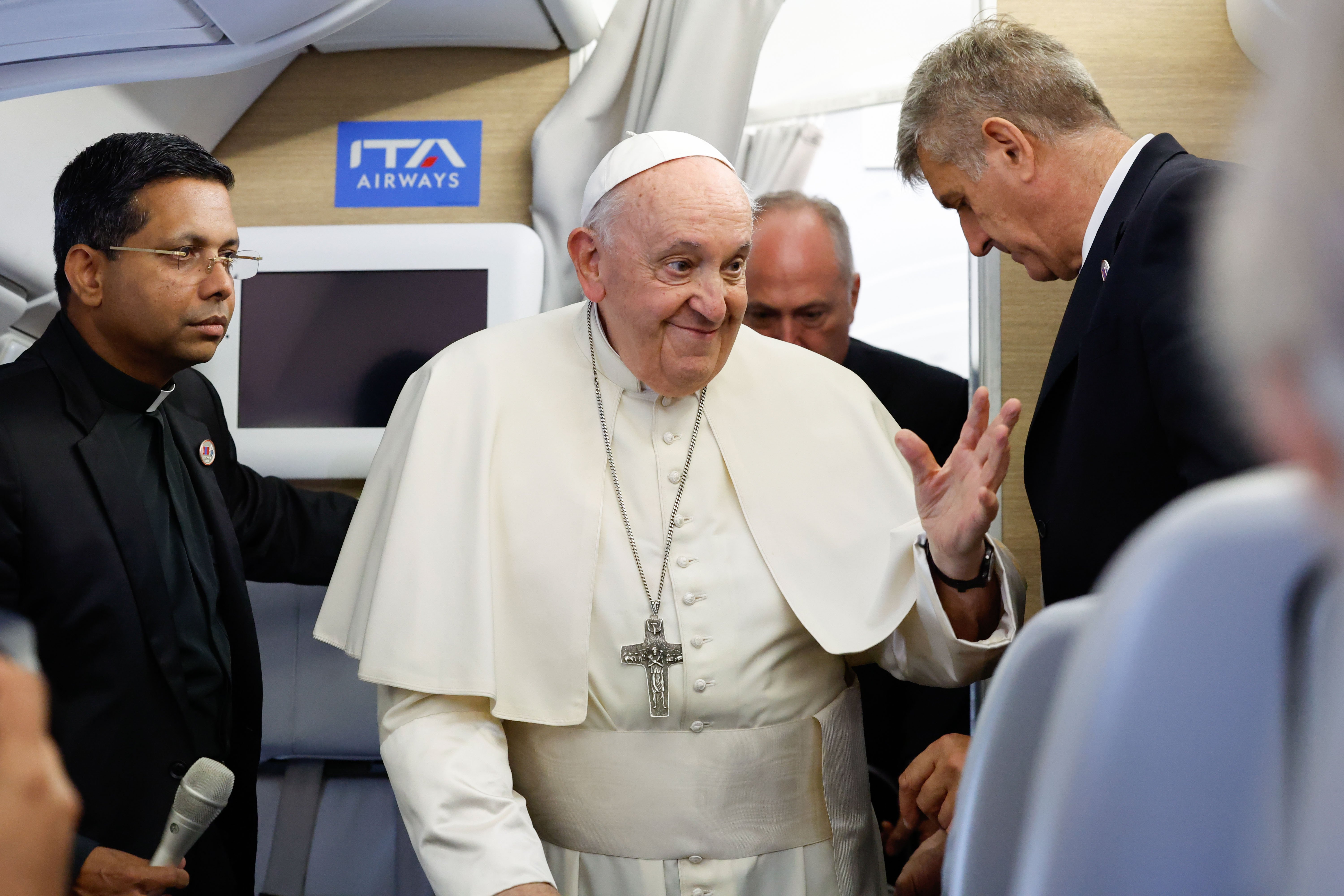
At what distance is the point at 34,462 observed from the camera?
2.29 metres

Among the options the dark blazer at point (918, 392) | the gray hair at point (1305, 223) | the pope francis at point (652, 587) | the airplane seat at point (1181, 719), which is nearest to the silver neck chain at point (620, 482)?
the pope francis at point (652, 587)

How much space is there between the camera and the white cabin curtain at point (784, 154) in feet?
16.0

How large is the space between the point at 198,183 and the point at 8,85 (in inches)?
15.9

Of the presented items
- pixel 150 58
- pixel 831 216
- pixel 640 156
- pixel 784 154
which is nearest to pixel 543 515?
pixel 640 156

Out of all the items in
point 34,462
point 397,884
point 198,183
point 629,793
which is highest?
point 198,183

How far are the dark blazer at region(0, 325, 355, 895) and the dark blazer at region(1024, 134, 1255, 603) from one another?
175 centimetres

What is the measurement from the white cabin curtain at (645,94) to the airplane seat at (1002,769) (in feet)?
8.50

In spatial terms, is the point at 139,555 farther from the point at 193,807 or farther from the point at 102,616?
the point at 193,807

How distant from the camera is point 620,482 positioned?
2213 millimetres

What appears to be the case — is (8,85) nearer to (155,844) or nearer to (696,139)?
(696,139)

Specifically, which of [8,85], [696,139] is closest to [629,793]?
[696,139]

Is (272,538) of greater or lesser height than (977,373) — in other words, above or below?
below

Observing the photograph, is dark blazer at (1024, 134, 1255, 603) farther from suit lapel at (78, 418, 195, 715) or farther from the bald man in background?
suit lapel at (78, 418, 195, 715)

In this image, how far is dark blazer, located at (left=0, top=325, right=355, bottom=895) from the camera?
88.2 inches
